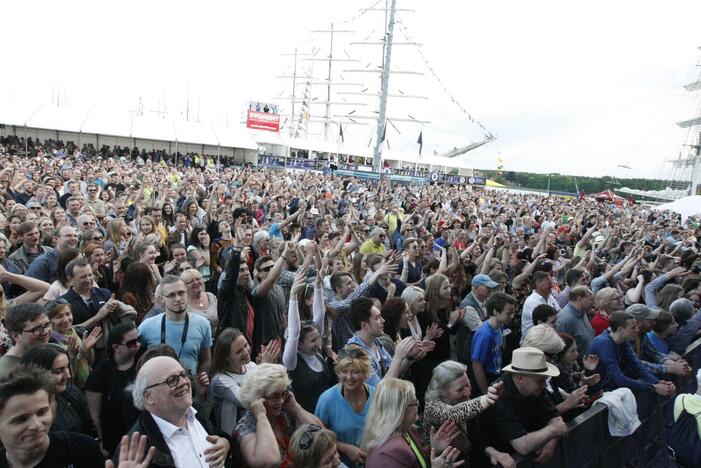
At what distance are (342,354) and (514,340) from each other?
2866mm

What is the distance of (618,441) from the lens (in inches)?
172

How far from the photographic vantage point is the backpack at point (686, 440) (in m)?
4.02

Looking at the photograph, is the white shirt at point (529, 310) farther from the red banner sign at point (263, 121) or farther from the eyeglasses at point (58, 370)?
the red banner sign at point (263, 121)

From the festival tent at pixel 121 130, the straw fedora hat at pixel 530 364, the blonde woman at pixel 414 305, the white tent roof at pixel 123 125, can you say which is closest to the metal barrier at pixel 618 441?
the straw fedora hat at pixel 530 364

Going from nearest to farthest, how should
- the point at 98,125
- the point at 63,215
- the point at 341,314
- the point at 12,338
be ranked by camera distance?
the point at 12,338 < the point at 341,314 < the point at 63,215 < the point at 98,125

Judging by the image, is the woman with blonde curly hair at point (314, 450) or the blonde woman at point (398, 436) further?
the blonde woman at point (398, 436)

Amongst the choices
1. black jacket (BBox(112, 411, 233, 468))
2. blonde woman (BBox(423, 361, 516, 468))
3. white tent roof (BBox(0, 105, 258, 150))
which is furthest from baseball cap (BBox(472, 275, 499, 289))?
white tent roof (BBox(0, 105, 258, 150))

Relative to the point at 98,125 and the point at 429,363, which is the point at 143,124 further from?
the point at 429,363

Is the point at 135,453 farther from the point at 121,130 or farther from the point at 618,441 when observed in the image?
the point at 121,130

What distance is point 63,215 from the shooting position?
7.61m

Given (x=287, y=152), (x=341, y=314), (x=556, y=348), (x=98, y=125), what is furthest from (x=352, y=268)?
(x=287, y=152)

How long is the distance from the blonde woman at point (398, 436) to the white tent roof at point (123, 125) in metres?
36.1

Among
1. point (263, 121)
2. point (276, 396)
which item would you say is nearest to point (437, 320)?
point (276, 396)

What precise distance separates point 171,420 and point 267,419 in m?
0.52
